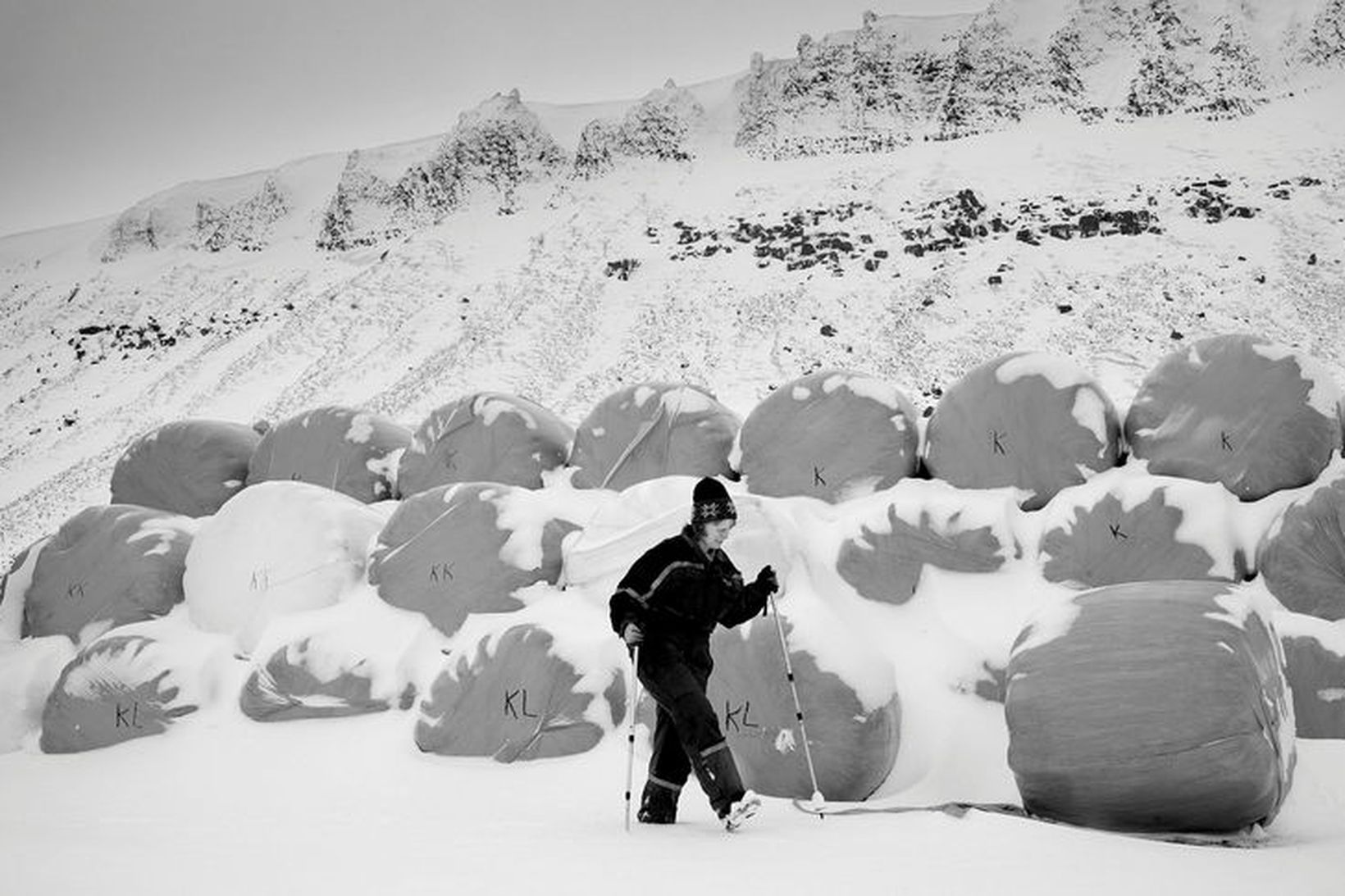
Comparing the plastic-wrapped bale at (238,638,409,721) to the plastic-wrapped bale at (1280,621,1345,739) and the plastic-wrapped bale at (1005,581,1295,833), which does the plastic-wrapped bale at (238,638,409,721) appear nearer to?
the plastic-wrapped bale at (1005,581,1295,833)

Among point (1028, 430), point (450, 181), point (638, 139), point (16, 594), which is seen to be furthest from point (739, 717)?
point (638, 139)

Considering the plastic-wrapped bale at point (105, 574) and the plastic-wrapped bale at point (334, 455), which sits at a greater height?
the plastic-wrapped bale at point (334, 455)

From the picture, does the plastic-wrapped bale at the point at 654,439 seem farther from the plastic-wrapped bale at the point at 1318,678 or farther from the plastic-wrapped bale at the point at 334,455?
the plastic-wrapped bale at the point at 1318,678

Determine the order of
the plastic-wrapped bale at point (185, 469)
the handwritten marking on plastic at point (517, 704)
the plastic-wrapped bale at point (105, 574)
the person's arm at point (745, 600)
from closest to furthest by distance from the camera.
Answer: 1. the person's arm at point (745, 600)
2. the handwritten marking on plastic at point (517, 704)
3. the plastic-wrapped bale at point (105, 574)
4. the plastic-wrapped bale at point (185, 469)

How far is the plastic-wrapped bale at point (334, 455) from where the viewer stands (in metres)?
6.70

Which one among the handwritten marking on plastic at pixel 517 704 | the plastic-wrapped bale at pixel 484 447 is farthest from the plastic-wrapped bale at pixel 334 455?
the handwritten marking on plastic at pixel 517 704

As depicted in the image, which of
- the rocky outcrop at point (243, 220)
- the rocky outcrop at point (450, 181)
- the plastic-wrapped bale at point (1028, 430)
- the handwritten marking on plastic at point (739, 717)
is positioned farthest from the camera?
the rocky outcrop at point (243, 220)

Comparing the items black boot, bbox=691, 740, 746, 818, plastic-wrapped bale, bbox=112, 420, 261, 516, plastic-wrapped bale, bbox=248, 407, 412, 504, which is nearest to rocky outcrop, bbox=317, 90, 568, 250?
plastic-wrapped bale, bbox=112, 420, 261, 516

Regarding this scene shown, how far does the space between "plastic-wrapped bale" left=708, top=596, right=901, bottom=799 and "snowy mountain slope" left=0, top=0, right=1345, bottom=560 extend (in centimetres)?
1090

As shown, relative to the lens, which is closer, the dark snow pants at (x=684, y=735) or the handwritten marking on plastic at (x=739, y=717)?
the dark snow pants at (x=684, y=735)

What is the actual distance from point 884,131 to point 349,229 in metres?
20.9

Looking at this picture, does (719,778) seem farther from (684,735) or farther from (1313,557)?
(1313,557)

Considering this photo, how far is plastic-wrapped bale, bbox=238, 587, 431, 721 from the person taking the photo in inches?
206

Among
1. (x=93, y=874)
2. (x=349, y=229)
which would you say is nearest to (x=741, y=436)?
(x=93, y=874)
